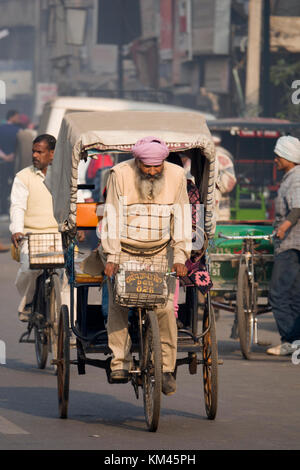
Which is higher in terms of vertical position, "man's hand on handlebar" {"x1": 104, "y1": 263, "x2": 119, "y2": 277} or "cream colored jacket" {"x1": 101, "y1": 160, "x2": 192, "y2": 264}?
"cream colored jacket" {"x1": 101, "y1": 160, "x2": 192, "y2": 264}

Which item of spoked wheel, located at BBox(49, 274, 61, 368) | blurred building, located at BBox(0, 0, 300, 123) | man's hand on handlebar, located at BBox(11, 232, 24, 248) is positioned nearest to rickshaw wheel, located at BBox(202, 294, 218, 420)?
spoked wheel, located at BBox(49, 274, 61, 368)

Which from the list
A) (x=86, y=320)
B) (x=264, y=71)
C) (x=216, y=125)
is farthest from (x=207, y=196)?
(x=264, y=71)

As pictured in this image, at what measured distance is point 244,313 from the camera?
10789 millimetres

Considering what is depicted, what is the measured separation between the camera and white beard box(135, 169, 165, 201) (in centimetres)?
772

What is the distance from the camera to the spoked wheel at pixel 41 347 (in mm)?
9962

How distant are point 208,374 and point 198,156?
1760 mm

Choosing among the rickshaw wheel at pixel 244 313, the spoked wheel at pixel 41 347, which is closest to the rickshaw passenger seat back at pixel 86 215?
the spoked wheel at pixel 41 347

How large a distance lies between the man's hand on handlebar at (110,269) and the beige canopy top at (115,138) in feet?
2.20

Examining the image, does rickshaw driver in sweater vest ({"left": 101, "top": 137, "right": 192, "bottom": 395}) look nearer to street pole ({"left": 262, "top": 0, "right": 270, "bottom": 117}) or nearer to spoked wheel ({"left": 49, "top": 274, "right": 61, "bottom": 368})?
spoked wheel ({"left": 49, "top": 274, "right": 61, "bottom": 368})

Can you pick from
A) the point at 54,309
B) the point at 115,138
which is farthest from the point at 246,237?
the point at 115,138

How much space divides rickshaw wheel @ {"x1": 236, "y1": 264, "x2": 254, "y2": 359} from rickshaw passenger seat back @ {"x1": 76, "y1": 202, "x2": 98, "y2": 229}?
2.61 meters

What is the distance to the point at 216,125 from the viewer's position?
792 inches

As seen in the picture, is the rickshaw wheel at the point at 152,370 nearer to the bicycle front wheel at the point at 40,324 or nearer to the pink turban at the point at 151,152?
the pink turban at the point at 151,152
